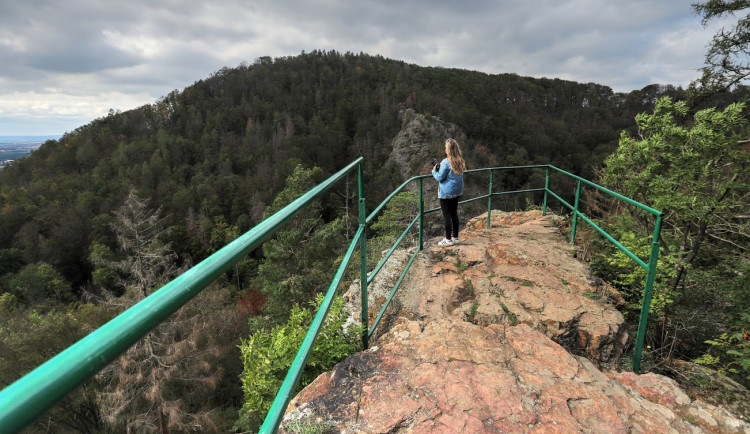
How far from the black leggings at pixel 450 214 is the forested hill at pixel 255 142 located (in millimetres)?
35671

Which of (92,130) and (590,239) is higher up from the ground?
(92,130)

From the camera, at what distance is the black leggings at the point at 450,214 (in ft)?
15.9

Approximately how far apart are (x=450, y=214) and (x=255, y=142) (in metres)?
76.1

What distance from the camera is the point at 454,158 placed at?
462 cm

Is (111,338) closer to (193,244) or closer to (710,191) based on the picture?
(710,191)

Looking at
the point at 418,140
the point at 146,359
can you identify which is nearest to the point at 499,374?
the point at 146,359

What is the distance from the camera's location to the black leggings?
4836mm

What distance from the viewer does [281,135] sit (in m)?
76.4

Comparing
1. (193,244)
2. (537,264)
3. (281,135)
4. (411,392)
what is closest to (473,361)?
(411,392)

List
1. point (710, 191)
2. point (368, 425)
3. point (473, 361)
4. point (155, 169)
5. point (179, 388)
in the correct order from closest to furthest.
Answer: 1. point (368, 425)
2. point (473, 361)
3. point (710, 191)
4. point (179, 388)
5. point (155, 169)

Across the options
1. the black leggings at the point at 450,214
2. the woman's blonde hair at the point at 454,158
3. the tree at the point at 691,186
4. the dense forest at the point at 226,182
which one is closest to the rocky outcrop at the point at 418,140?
the dense forest at the point at 226,182

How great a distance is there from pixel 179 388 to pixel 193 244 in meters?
33.6

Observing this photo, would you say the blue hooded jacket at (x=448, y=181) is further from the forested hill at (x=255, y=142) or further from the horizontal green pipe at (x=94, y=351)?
the forested hill at (x=255, y=142)

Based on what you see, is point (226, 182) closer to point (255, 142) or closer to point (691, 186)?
point (255, 142)
